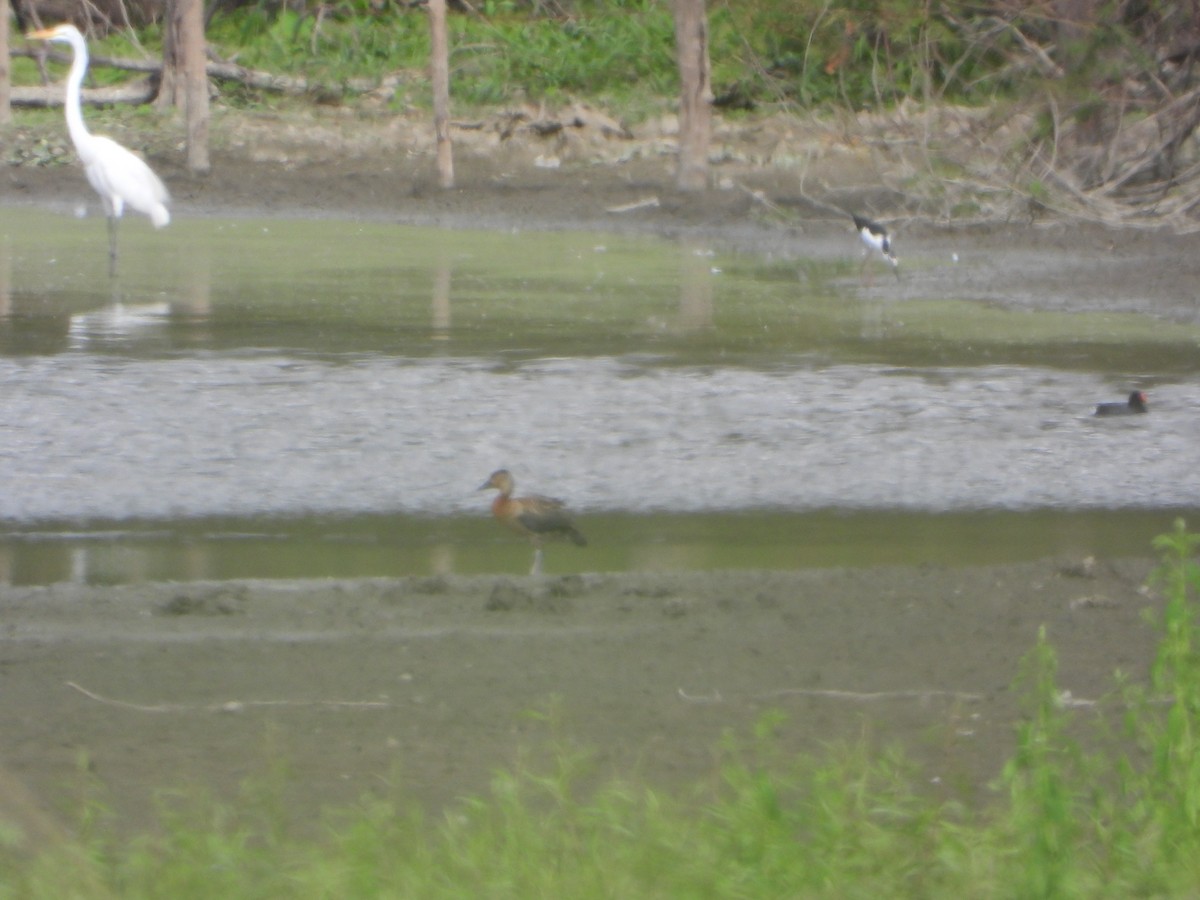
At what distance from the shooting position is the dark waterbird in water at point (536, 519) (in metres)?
6.96

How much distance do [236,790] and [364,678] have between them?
41.1 inches

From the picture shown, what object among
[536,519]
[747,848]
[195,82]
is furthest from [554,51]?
[747,848]

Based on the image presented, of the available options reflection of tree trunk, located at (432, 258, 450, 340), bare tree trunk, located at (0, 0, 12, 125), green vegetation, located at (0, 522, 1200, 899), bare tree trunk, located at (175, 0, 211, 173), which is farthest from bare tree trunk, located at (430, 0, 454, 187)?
green vegetation, located at (0, 522, 1200, 899)

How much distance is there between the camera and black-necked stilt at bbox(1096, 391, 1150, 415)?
946cm

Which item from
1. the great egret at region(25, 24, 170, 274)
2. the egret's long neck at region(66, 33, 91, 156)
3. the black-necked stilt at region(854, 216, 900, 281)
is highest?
the egret's long neck at region(66, 33, 91, 156)

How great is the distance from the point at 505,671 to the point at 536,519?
1.54m

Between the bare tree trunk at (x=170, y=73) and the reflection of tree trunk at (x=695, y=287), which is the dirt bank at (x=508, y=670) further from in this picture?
the bare tree trunk at (x=170, y=73)

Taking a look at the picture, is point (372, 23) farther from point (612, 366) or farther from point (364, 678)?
point (364, 678)

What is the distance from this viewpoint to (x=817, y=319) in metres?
13.6

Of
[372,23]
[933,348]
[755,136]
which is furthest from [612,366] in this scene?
[372,23]

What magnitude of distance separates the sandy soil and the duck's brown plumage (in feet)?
1.60

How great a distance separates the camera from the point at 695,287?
50.8 feet

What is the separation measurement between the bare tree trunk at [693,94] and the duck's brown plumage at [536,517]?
52.8ft

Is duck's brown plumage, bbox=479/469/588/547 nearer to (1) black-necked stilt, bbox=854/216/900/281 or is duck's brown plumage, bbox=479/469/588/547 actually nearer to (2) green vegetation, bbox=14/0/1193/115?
(1) black-necked stilt, bbox=854/216/900/281
